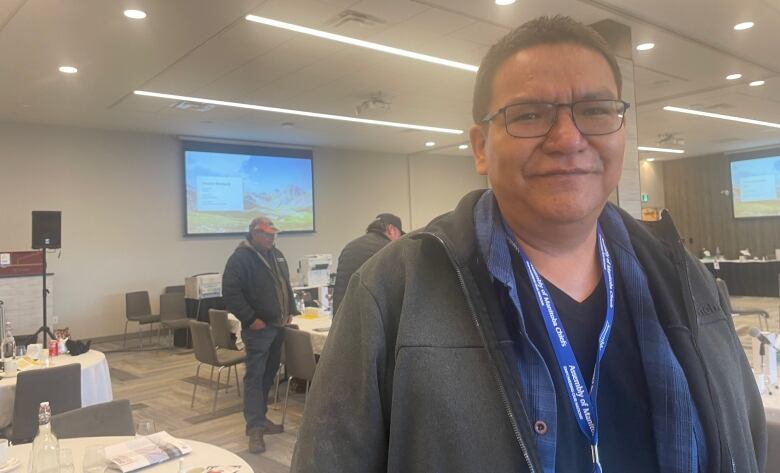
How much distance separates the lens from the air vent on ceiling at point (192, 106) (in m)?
7.18

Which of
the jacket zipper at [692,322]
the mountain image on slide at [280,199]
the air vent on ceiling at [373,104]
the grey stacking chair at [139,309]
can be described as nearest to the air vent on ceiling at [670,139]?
the air vent on ceiling at [373,104]

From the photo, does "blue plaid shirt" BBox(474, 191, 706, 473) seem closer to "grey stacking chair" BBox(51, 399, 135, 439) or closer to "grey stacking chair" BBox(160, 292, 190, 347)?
"grey stacking chair" BBox(51, 399, 135, 439)

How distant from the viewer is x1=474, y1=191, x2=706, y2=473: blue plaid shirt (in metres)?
0.83

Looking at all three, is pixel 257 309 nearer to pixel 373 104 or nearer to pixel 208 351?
pixel 208 351

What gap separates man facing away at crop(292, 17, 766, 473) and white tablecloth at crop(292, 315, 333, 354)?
365 centimetres

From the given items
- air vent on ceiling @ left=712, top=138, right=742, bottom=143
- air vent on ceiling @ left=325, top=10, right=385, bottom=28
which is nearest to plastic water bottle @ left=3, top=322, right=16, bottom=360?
air vent on ceiling @ left=325, top=10, right=385, bottom=28

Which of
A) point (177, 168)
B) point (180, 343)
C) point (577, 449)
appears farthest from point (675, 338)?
point (177, 168)

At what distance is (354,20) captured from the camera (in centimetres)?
468

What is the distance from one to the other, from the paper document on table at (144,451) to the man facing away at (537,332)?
1.67 metres

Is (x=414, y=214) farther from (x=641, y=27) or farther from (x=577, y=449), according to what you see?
(x=577, y=449)

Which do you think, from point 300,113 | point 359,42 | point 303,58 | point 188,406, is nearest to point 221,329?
point 188,406

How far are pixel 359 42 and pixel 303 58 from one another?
0.71 metres

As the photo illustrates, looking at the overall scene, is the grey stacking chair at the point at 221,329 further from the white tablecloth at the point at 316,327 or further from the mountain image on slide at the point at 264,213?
the mountain image on slide at the point at 264,213

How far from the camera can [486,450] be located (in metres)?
0.77
